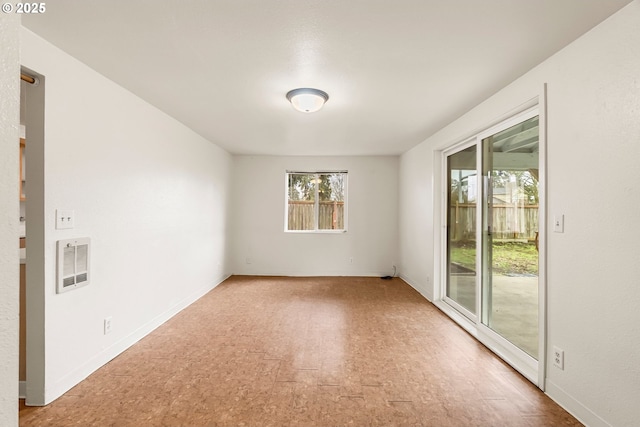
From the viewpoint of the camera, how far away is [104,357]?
2529mm

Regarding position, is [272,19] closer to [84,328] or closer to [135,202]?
[135,202]

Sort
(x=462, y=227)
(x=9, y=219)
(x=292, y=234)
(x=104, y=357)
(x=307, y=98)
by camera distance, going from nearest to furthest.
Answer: (x=9, y=219) → (x=104, y=357) → (x=307, y=98) → (x=462, y=227) → (x=292, y=234)

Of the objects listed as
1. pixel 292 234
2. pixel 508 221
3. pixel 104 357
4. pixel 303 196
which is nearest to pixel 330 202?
pixel 303 196

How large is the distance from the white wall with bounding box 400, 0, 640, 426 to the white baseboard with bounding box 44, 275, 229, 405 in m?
3.37

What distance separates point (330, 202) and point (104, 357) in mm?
4346

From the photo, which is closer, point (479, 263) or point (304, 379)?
point (304, 379)

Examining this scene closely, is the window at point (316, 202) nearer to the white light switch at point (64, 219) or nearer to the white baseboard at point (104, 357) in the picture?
the white baseboard at point (104, 357)

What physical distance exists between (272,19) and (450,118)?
2.53 metres

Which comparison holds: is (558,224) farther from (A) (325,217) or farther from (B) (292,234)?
(B) (292,234)

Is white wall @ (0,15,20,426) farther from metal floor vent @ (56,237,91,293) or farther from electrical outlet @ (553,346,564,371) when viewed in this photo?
electrical outlet @ (553,346,564,371)

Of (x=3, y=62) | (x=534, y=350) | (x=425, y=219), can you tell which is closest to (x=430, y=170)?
(x=425, y=219)

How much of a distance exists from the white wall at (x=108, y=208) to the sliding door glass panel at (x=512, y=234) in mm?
3471

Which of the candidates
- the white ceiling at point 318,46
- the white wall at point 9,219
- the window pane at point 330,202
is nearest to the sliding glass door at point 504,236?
the white ceiling at point 318,46

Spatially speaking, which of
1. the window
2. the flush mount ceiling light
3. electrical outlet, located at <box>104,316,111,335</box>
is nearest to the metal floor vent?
electrical outlet, located at <box>104,316,111,335</box>
